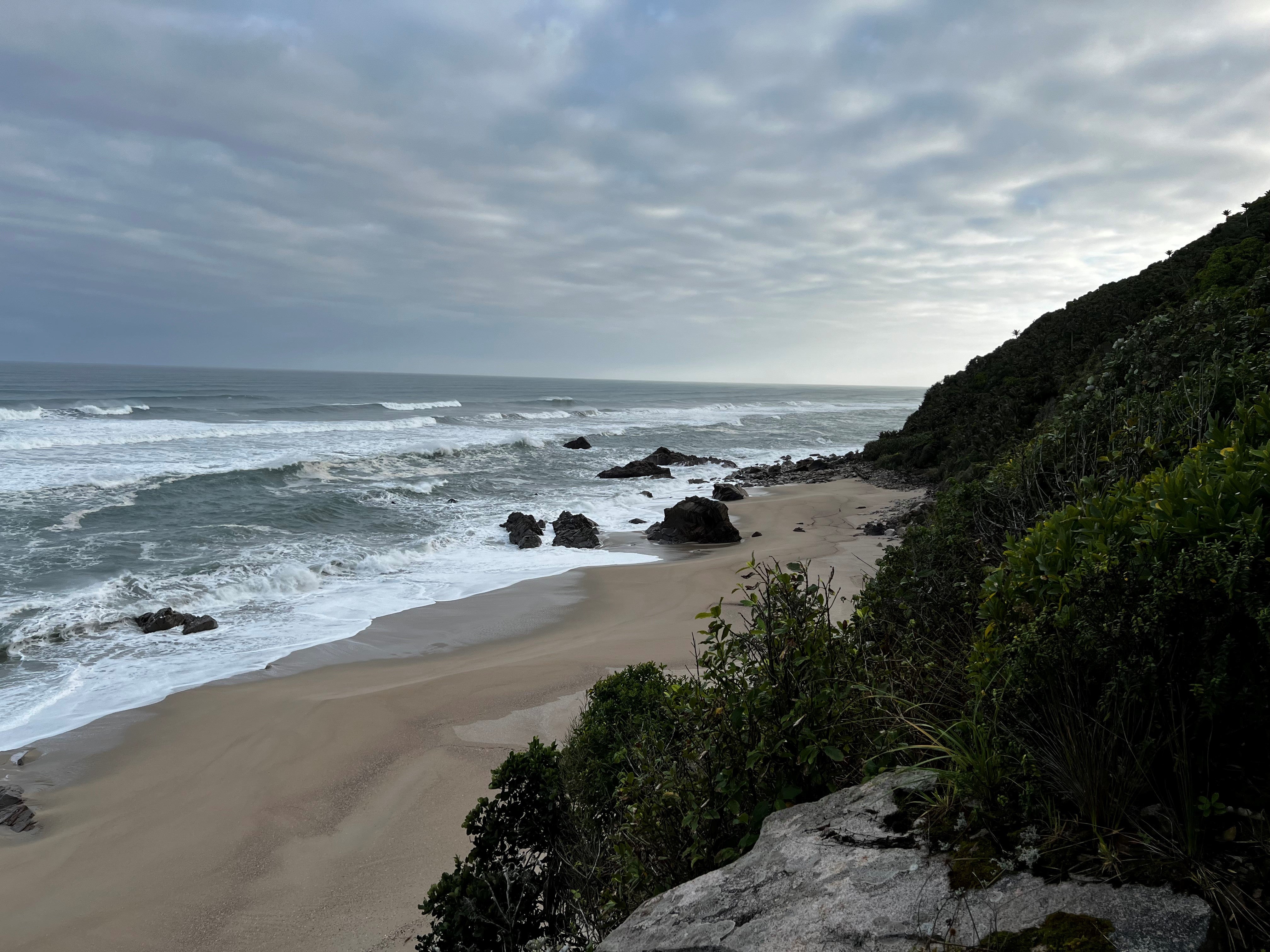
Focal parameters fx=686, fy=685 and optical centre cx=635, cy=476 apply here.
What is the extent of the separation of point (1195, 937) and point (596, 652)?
30.8 ft

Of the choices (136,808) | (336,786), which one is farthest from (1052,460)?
(136,808)

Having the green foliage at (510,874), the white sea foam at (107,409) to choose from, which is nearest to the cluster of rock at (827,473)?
the green foliage at (510,874)

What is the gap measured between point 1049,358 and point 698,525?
499 inches

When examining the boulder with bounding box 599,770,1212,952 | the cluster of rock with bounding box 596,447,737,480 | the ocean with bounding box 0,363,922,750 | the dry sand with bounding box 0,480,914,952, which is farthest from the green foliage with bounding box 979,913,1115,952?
the cluster of rock with bounding box 596,447,737,480

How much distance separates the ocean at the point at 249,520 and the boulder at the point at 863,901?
9519 millimetres

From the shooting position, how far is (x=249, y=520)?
19656 mm

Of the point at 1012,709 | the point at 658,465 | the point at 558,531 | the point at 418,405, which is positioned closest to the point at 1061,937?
the point at 1012,709

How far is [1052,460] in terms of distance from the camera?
6285mm

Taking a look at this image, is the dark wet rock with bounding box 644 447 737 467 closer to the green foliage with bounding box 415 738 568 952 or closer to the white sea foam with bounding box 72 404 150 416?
the green foliage with bounding box 415 738 568 952

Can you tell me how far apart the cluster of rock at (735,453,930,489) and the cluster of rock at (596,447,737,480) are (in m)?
2.46

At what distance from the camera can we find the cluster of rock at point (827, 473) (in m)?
25.2

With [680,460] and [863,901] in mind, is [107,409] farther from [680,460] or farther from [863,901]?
[863,901]

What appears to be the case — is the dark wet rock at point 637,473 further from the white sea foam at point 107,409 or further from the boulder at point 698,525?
the white sea foam at point 107,409

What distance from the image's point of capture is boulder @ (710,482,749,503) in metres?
24.0
